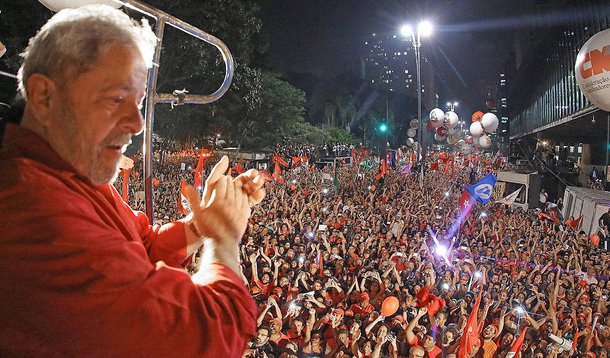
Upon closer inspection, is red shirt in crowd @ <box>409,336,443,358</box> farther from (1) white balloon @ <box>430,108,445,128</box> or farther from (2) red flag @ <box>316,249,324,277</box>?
(1) white balloon @ <box>430,108,445,128</box>

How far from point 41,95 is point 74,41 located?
153 millimetres

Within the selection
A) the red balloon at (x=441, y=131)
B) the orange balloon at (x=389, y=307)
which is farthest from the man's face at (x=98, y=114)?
the red balloon at (x=441, y=131)

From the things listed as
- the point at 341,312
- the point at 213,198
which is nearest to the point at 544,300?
the point at 341,312

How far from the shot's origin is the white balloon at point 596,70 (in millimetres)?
8203

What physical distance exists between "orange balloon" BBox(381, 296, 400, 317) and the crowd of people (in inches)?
3.8

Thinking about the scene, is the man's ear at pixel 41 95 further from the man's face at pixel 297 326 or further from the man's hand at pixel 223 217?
the man's face at pixel 297 326

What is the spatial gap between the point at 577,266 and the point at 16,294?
33.3 feet

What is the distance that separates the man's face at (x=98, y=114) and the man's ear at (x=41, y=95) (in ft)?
0.03

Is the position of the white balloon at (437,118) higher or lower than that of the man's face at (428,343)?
higher

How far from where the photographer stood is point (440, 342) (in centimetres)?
614

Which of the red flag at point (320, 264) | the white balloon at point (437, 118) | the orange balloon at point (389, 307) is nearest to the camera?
the orange balloon at point (389, 307)

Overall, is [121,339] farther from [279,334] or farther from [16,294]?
[279,334]

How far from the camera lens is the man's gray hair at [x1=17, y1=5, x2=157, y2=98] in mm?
1035

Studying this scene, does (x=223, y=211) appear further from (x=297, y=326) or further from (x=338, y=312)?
(x=338, y=312)
